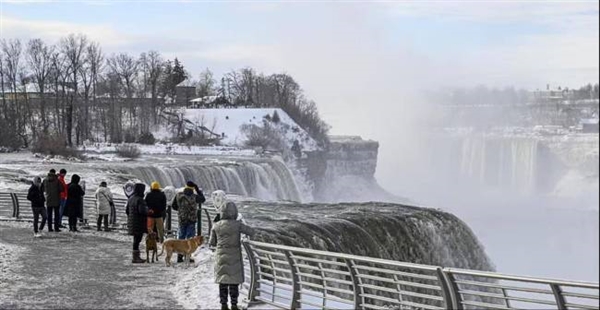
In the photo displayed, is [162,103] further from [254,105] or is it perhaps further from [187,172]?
[187,172]

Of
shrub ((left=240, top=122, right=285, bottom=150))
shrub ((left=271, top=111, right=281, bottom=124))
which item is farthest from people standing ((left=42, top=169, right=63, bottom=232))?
shrub ((left=271, top=111, right=281, bottom=124))

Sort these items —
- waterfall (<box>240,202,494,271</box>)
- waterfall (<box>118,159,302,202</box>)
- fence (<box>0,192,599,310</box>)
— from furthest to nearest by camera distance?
1. waterfall (<box>118,159,302,202</box>)
2. waterfall (<box>240,202,494,271</box>)
3. fence (<box>0,192,599,310</box>)

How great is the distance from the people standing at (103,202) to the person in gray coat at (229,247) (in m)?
→ 12.0

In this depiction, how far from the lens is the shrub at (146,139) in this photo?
84062 millimetres

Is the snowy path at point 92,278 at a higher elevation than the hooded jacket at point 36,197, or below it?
below

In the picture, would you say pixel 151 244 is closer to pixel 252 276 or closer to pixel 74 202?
pixel 252 276

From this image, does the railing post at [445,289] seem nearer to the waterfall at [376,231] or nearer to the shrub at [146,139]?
the waterfall at [376,231]

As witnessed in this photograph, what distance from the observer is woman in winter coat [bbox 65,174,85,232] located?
2120cm

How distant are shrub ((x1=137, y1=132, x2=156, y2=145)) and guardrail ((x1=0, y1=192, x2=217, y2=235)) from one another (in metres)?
56.7

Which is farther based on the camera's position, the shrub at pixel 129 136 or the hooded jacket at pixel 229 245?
the shrub at pixel 129 136

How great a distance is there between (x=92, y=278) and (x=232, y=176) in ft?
119

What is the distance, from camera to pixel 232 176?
5053cm

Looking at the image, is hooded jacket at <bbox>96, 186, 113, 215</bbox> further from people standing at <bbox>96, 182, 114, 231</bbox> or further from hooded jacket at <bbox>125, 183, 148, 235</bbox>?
hooded jacket at <bbox>125, 183, 148, 235</bbox>

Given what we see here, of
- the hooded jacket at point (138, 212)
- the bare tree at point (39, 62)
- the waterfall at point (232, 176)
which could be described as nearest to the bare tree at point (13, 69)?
the bare tree at point (39, 62)
